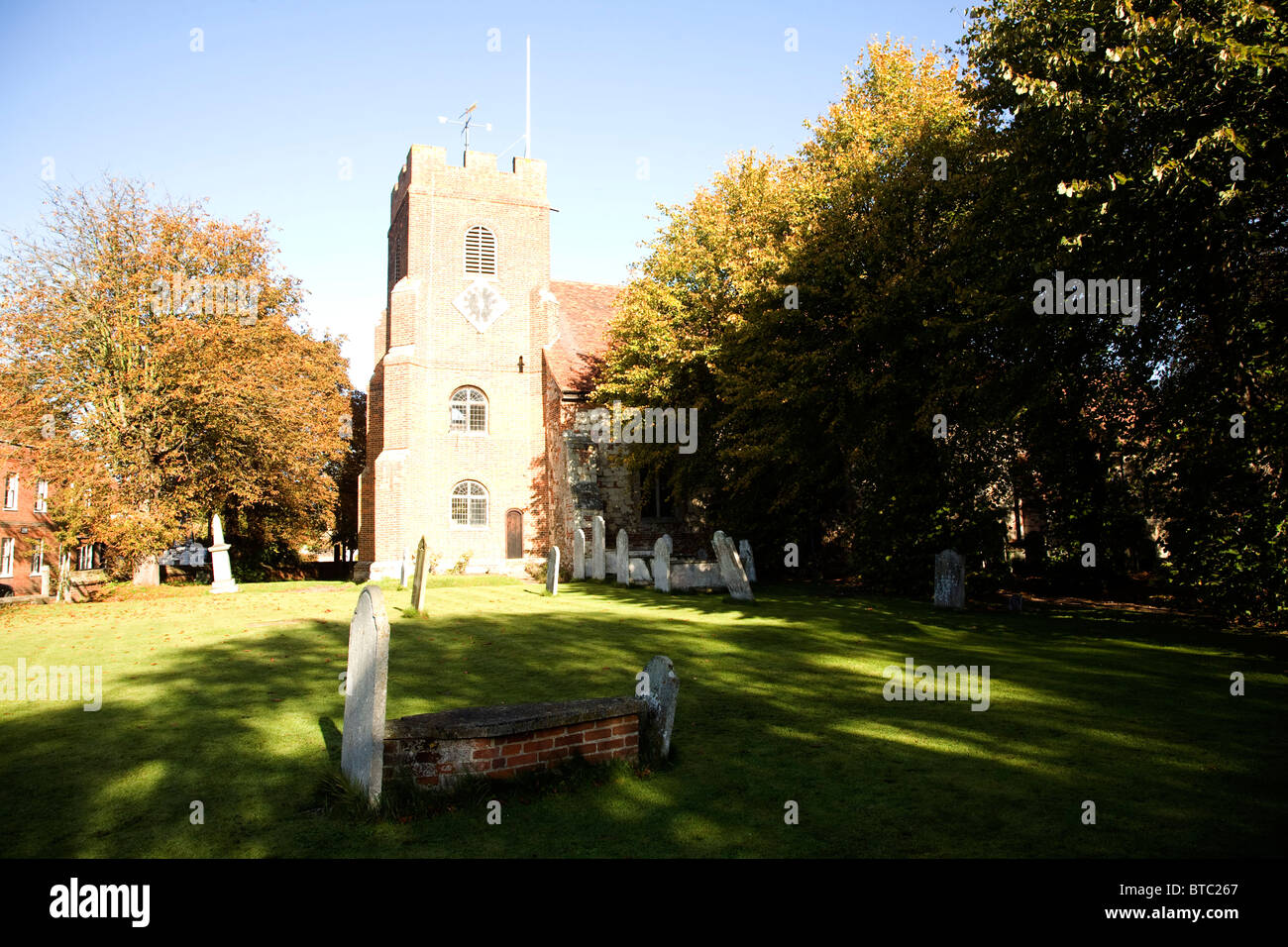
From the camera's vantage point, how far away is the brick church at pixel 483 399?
2731cm

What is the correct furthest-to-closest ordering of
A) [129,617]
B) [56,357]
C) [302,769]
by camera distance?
[56,357], [129,617], [302,769]

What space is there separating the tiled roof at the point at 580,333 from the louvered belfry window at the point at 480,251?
9.77ft

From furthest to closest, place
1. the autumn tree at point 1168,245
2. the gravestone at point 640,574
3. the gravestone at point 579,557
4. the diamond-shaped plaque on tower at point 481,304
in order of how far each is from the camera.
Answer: the diamond-shaped plaque on tower at point 481,304 → the gravestone at point 579,557 → the gravestone at point 640,574 → the autumn tree at point 1168,245

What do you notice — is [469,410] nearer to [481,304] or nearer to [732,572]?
[481,304]

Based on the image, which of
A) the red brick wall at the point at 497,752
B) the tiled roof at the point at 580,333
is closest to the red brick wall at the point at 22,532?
the tiled roof at the point at 580,333

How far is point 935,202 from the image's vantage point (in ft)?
53.6

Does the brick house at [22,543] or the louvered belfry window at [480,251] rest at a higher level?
the louvered belfry window at [480,251]

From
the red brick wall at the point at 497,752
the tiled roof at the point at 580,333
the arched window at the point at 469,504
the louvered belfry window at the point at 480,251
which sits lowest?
the red brick wall at the point at 497,752

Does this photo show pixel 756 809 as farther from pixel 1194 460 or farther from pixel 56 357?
pixel 56 357

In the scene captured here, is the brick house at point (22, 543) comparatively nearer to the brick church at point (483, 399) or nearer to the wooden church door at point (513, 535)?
the brick church at point (483, 399)

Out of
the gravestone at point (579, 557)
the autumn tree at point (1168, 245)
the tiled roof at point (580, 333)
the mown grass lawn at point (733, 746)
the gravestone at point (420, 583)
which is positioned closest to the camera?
the mown grass lawn at point (733, 746)

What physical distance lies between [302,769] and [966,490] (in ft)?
47.6

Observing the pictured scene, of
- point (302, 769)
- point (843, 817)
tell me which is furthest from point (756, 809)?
point (302, 769)

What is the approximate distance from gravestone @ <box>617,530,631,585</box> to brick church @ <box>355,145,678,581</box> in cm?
519
